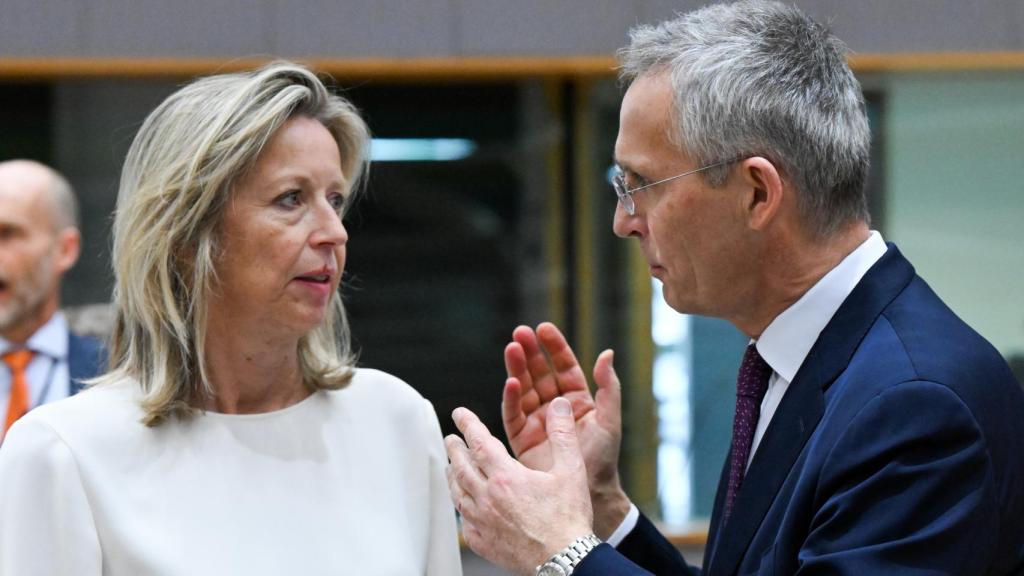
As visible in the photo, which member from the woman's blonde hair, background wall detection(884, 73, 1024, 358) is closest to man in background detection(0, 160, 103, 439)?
the woman's blonde hair

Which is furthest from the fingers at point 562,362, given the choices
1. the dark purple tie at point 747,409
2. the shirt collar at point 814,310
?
the shirt collar at point 814,310

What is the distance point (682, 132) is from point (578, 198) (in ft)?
12.5

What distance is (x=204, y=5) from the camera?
578cm

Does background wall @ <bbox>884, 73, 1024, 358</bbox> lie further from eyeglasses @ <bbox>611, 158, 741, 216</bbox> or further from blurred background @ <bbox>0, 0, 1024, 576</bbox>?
eyeglasses @ <bbox>611, 158, 741, 216</bbox>

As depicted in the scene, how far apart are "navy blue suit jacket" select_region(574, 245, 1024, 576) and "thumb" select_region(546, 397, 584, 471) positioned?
0.63 feet

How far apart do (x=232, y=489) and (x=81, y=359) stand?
1.67 m

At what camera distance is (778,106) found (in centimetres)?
212

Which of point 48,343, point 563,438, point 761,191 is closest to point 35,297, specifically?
point 48,343

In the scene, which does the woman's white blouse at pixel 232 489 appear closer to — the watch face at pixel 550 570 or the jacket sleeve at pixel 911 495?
the watch face at pixel 550 570

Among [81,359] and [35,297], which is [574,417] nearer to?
[81,359]

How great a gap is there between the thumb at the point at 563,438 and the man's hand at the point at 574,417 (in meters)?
0.29

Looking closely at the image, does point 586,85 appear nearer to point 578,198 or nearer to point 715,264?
point 578,198

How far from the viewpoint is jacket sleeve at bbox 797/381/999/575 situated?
5.95 feet

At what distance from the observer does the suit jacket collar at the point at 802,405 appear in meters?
2.04
